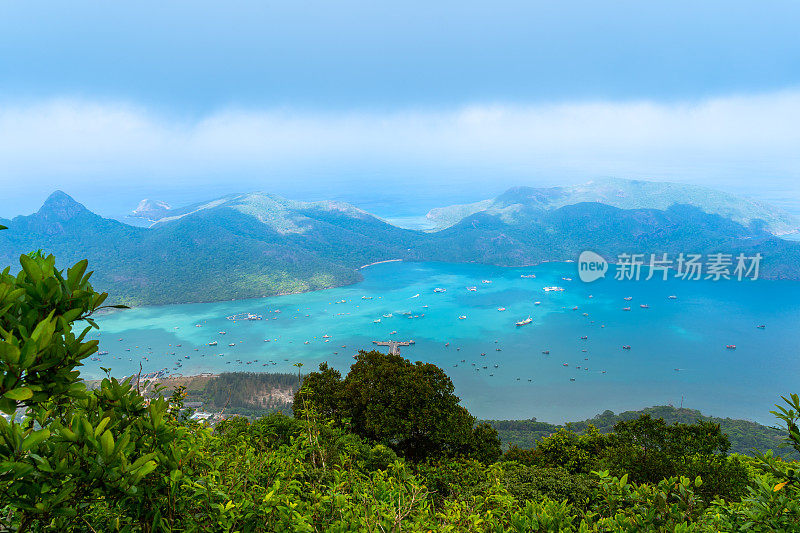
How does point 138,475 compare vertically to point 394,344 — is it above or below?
above

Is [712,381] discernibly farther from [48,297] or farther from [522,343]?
[48,297]

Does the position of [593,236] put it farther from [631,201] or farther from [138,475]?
[138,475]

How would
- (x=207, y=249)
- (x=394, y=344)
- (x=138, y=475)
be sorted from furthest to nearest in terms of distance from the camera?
(x=207, y=249), (x=394, y=344), (x=138, y=475)

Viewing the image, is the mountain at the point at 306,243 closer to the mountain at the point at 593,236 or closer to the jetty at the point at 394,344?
the mountain at the point at 593,236

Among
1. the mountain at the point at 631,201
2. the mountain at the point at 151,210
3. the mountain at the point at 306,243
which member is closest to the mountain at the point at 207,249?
the mountain at the point at 306,243

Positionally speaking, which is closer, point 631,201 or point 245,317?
point 245,317

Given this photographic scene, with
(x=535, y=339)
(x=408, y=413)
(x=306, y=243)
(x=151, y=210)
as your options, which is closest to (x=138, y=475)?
(x=408, y=413)

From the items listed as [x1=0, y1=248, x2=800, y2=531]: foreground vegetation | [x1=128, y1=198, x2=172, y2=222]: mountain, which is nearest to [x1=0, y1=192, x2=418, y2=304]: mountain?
[x1=128, y1=198, x2=172, y2=222]: mountain
